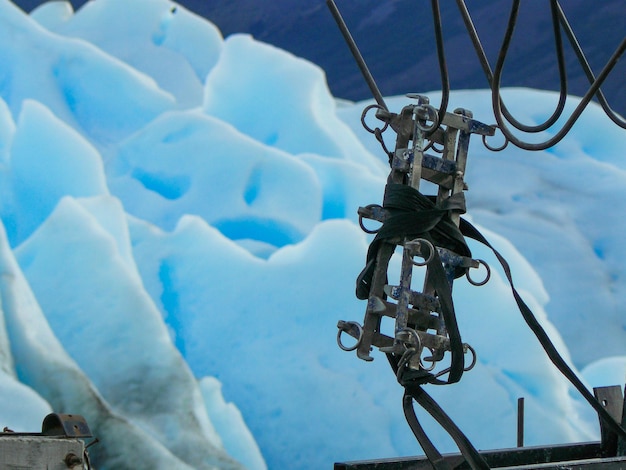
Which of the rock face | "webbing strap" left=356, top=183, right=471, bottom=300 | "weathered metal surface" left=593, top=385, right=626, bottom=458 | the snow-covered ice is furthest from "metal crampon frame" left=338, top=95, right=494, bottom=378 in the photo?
the rock face

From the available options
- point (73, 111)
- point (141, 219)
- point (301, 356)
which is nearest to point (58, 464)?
point (301, 356)

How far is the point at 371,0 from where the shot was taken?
1095cm

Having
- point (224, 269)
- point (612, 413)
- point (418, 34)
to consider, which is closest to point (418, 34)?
point (418, 34)

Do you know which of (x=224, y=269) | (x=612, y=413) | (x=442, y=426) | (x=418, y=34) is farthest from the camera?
(x=418, y=34)

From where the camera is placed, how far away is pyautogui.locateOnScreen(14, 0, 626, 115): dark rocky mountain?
10.7m

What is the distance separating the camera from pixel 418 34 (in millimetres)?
10906

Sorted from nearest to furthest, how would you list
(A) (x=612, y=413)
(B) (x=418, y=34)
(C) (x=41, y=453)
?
(C) (x=41, y=453)
(A) (x=612, y=413)
(B) (x=418, y=34)

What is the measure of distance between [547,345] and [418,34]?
Answer: 978 cm

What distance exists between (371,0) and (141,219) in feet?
16.5

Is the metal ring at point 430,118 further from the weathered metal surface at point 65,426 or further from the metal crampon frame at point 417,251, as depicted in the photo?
the weathered metal surface at point 65,426

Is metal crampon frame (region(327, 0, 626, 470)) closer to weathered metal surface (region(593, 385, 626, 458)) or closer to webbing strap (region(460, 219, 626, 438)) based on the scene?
webbing strap (region(460, 219, 626, 438))

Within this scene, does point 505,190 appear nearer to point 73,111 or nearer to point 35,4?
point 73,111

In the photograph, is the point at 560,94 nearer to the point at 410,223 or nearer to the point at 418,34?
the point at 410,223

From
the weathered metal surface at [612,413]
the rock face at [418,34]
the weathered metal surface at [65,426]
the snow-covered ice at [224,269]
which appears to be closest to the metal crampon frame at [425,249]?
the weathered metal surface at [612,413]
